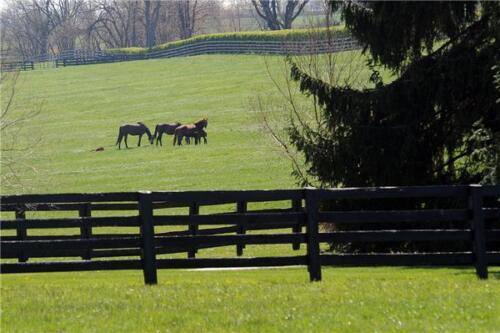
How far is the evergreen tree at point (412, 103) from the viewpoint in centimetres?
1708

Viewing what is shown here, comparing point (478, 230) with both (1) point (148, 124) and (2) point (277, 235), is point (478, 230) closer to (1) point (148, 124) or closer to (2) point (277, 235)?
(2) point (277, 235)

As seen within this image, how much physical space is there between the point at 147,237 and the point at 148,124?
148 feet

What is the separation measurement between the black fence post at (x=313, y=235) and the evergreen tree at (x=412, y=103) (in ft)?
19.3

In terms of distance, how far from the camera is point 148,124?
5625 centimetres

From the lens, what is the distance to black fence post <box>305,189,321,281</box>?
38.0 ft

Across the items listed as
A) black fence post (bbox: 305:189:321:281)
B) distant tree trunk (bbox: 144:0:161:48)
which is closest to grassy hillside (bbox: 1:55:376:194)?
black fence post (bbox: 305:189:321:281)

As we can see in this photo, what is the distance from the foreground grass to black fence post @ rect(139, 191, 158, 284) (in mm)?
255

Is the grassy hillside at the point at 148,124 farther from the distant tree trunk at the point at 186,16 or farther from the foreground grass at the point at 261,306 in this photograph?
the distant tree trunk at the point at 186,16

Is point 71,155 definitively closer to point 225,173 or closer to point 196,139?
point 196,139

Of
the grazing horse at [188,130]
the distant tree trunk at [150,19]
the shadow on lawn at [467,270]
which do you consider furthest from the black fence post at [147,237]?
the distant tree trunk at [150,19]

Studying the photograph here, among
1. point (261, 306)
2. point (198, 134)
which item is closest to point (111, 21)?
point (198, 134)

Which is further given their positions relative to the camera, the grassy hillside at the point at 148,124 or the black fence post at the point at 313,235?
the grassy hillside at the point at 148,124

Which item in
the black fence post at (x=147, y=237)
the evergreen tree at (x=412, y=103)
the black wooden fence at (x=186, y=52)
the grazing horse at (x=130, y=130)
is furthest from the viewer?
the black wooden fence at (x=186, y=52)

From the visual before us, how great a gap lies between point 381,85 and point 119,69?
70.3 meters
